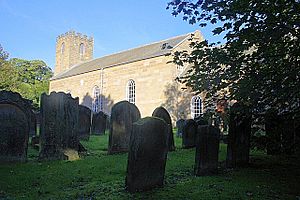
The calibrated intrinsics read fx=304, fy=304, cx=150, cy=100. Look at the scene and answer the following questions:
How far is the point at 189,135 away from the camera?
12.0 meters

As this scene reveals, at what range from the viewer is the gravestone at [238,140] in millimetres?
8062

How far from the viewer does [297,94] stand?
603 centimetres

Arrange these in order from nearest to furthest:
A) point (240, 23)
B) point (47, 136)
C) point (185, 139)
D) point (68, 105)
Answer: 1. point (240, 23)
2. point (47, 136)
3. point (68, 105)
4. point (185, 139)

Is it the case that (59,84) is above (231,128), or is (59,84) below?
above

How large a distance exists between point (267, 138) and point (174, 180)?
3.66 m

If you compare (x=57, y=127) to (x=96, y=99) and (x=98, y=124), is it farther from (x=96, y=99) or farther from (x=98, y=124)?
(x=96, y=99)

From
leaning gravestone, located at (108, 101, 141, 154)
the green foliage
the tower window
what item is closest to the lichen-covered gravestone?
leaning gravestone, located at (108, 101, 141, 154)

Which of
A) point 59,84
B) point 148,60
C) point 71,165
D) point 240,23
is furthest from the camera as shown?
point 59,84

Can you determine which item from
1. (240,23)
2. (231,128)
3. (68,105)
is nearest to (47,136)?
(68,105)

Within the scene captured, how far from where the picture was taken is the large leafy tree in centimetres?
549

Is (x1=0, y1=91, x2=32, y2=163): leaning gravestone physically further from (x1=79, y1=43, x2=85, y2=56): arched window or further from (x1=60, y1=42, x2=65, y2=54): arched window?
(x1=60, y1=42, x2=65, y2=54): arched window

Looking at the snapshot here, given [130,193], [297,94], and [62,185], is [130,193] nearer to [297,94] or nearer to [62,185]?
[62,185]

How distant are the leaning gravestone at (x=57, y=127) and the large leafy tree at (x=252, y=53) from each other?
13.4 feet

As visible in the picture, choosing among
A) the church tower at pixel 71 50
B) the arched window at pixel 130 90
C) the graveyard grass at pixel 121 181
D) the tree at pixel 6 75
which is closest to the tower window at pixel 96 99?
the arched window at pixel 130 90
